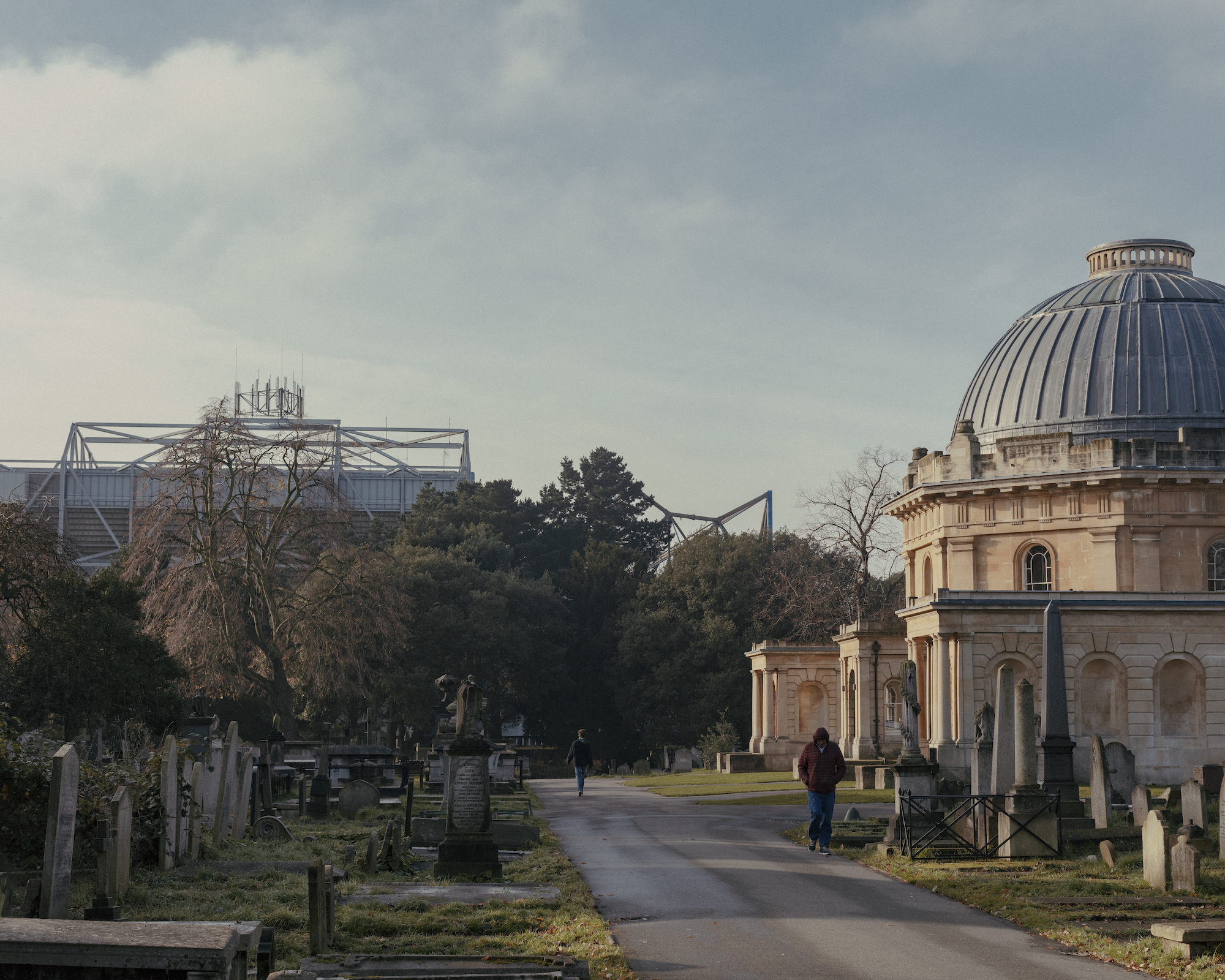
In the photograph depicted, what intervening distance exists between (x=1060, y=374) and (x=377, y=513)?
4819 centimetres

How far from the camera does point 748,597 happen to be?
6762 centimetres

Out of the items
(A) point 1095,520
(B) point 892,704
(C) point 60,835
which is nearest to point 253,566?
(B) point 892,704

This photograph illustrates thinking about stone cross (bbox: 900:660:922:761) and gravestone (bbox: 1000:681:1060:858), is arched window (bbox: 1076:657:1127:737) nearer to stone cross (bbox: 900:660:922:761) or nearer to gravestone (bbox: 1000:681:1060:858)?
stone cross (bbox: 900:660:922:761)

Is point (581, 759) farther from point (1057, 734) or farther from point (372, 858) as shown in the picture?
point (372, 858)

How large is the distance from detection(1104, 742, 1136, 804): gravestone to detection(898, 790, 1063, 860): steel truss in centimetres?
691

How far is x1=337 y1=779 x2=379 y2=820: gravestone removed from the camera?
82.9 ft

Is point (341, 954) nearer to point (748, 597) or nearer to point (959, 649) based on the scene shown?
point (959, 649)

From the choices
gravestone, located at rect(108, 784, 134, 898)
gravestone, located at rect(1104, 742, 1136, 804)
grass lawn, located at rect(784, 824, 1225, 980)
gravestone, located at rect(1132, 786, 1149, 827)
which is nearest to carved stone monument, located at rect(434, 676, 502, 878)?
gravestone, located at rect(108, 784, 134, 898)

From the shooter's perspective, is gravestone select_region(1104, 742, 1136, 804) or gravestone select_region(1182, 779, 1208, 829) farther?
gravestone select_region(1104, 742, 1136, 804)

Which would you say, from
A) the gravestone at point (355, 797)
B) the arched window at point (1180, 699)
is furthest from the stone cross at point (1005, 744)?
the arched window at point (1180, 699)

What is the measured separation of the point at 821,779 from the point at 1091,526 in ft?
86.7

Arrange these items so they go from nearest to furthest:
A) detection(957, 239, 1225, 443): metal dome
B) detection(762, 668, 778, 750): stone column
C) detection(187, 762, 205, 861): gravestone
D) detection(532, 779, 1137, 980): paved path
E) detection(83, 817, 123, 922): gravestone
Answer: detection(532, 779, 1137, 980): paved path, detection(83, 817, 123, 922): gravestone, detection(187, 762, 205, 861): gravestone, detection(957, 239, 1225, 443): metal dome, detection(762, 668, 778, 750): stone column

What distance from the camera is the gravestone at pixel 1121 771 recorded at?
987 inches

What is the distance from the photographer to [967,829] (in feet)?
64.3
